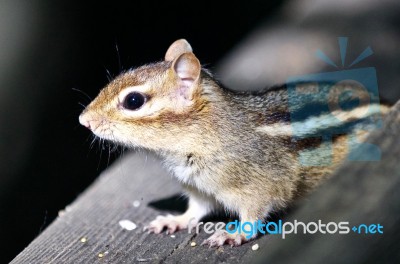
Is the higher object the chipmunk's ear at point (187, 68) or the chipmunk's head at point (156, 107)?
the chipmunk's ear at point (187, 68)

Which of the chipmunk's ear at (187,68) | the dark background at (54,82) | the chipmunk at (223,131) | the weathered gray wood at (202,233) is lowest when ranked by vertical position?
the weathered gray wood at (202,233)

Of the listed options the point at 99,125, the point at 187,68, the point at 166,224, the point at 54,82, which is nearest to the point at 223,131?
the point at 187,68

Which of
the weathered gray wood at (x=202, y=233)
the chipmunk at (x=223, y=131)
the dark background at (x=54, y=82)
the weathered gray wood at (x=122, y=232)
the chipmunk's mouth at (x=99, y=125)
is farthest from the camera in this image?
the dark background at (x=54, y=82)

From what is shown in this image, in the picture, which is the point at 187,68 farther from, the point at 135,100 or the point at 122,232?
the point at 122,232

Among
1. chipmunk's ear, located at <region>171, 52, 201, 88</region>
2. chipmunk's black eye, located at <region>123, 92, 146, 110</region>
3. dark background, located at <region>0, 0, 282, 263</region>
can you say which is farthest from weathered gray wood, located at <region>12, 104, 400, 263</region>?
dark background, located at <region>0, 0, 282, 263</region>

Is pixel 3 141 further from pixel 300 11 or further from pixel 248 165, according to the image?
pixel 248 165

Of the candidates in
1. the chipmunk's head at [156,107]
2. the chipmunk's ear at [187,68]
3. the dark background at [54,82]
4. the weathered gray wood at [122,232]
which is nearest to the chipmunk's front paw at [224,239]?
the weathered gray wood at [122,232]

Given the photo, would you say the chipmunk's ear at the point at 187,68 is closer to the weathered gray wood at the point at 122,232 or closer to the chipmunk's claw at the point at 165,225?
the weathered gray wood at the point at 122,232
